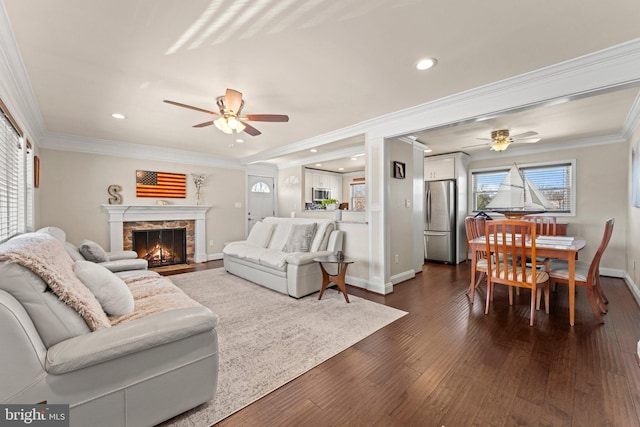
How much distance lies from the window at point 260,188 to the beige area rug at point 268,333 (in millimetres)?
3513

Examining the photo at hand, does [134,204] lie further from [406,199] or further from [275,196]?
[406,199]

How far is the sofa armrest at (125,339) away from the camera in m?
1.17

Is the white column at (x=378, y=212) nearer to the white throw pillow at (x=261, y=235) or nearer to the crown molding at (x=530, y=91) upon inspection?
the crown molding at (x=530, y=91)

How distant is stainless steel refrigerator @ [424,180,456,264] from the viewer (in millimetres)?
5742

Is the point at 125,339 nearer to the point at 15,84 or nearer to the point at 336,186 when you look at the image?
the point at 15,84

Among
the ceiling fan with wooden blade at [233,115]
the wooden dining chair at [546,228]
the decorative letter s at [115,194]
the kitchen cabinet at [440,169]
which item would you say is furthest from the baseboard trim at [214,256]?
the wooden dining chair at [546,228]

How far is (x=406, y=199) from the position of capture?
448 centimetres

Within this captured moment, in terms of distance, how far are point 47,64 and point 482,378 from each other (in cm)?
432

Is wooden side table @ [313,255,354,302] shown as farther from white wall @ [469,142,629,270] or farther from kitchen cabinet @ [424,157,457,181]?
white wall @ [469,142,629,270]

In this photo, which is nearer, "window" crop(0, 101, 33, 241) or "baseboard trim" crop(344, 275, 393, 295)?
"window" crop(0, 101, 33, 241)

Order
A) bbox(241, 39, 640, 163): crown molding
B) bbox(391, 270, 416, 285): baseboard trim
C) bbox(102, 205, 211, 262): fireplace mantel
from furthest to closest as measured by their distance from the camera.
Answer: bbox(102, 205, 211, 262): fireplace mantel
bbox(391, 270, 416, 285): baseboard trim
bbox(241, 39, 640, 163): crown molding

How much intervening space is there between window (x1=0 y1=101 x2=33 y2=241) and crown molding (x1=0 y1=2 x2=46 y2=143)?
6.7 inches

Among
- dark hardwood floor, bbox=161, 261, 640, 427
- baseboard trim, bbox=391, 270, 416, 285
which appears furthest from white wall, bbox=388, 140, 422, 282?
dark hardwood floor, bbox=161, 261, 640, 427

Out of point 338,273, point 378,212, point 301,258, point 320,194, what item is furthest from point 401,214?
point 320,194
